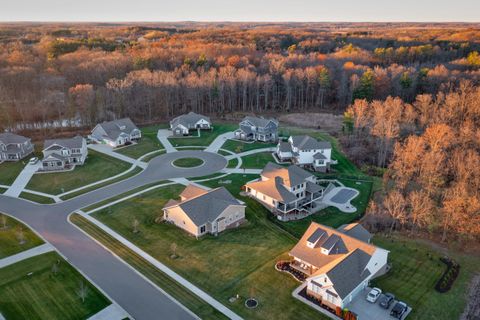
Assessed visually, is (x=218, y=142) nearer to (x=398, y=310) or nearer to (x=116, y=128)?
(x=116, y=128)

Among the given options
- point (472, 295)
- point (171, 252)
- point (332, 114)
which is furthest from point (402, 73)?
point (171, 252)

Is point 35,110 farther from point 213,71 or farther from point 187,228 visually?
point 187,228

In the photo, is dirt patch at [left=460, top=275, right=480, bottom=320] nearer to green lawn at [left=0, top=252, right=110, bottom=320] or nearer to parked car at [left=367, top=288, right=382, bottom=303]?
parked car at [left=367, top=288, right=382, bottom=303]

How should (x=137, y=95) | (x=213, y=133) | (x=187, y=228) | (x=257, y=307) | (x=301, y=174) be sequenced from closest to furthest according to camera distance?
1. (x=257, y=307)
2. (x=187, y=228)
3. (x=301, y=174)
4. (x=213, y=133)
5. (x=137, y=95)

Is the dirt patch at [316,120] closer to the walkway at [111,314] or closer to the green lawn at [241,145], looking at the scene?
the green lawn at [241,145]

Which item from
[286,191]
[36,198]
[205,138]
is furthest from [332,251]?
[205,138]

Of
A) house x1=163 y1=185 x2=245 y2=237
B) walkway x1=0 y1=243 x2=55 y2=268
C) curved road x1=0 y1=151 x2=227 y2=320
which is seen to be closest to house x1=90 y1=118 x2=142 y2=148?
curved road x1=0 y1=151 x2=227 y2=320

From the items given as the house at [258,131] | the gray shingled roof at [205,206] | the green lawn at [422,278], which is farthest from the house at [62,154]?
the green lawn at [422,278]
